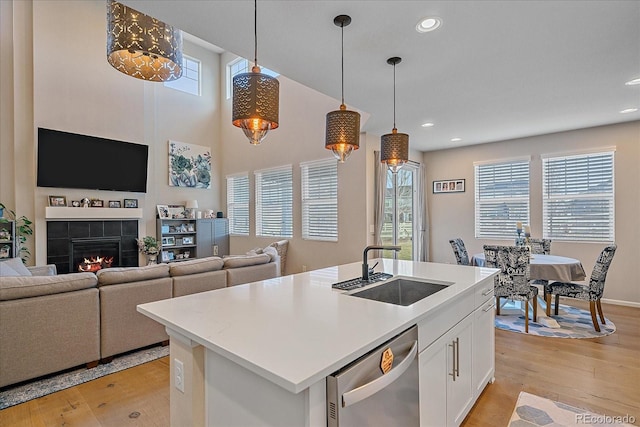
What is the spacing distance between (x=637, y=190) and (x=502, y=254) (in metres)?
2.49

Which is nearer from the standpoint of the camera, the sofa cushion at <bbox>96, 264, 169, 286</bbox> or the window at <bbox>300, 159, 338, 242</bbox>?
the sofa cushion at <bbox>96, 264, 169, 286</bbox>

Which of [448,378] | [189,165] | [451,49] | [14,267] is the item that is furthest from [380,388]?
[189,165]

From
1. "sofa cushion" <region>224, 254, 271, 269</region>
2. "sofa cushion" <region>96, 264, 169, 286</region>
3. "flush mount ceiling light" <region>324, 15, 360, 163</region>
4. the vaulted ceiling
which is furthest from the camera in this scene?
"sofa cushion" <region>224, 254, 271, 269</region>

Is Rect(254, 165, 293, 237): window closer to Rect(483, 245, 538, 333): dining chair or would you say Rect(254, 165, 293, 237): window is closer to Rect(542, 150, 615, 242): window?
Rect(483, 245, 538, 333): dining chair

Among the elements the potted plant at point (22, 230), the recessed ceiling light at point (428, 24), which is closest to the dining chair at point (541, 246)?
the recessed ceiling light at point (428, 24)

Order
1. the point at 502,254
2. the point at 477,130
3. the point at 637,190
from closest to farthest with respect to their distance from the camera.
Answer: the point at 502,254 < the point at 637,190 < the point at 477,130

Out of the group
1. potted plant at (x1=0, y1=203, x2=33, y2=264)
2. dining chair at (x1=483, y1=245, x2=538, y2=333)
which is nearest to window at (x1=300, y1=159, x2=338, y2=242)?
dining chair at (x1=483, y1=245, x2=538, y2=333)

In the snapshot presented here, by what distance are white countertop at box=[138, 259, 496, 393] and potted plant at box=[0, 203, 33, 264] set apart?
17.5 ft

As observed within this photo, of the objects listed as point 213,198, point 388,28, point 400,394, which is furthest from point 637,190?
point 213,198

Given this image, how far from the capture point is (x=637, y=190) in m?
4.46

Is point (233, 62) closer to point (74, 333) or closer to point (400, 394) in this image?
point (74, 333)

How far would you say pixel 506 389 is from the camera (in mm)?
2516

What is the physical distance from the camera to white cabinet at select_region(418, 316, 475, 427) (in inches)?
61.8

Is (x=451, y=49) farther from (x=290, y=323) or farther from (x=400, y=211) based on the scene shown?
(x=400, y=211)
